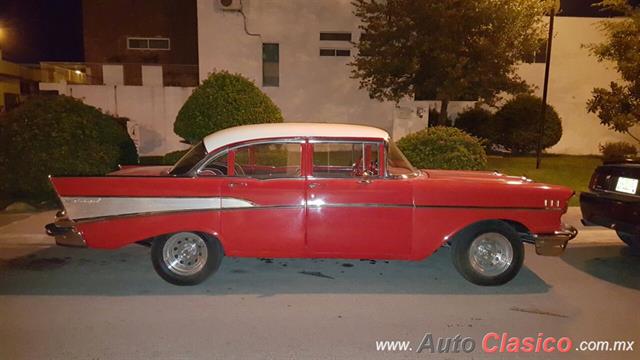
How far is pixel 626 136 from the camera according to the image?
59.6ft

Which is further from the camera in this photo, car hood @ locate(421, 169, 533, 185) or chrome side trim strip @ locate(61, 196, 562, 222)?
car hood @ locate(421, 169, 533, 185)

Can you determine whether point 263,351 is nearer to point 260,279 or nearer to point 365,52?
point 260,279

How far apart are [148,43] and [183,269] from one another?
20.4 metres

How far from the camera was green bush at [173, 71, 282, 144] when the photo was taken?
10.8 meters

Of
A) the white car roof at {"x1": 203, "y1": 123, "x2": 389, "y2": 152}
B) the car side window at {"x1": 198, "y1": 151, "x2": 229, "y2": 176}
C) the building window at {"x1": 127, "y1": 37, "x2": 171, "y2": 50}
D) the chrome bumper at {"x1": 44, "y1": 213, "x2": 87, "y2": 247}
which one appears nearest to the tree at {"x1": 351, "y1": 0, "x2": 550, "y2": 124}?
the white car roof at {"x1": 203, "y1": 123, "x2": 389, "y2": 152}

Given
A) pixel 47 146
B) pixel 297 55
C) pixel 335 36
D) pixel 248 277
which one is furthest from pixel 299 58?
pixel 248 277

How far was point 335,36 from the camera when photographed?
1622cm

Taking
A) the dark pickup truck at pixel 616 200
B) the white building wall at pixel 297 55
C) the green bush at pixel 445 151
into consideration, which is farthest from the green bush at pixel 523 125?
the dark pickup truck at pixel 616 200

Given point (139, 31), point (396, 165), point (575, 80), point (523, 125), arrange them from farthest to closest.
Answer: point (139, 31) < point (575, 80) < point (523, 125) < point (396, 165)

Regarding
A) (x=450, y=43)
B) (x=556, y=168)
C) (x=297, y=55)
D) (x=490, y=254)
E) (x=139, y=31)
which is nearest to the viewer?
(x=490, y=254)

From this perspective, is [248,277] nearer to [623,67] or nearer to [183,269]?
[183,269]

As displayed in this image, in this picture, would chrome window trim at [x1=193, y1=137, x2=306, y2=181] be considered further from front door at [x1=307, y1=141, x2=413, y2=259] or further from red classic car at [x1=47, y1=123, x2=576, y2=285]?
front door at [x1=307, y1=141, x2=413, y2=259]

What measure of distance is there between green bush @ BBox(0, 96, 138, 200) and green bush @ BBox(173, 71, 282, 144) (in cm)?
188

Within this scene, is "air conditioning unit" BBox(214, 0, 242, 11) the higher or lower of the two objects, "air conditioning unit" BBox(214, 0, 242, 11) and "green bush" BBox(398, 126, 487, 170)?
the higher
